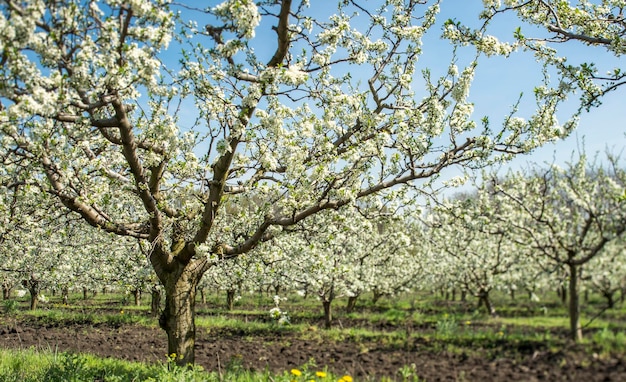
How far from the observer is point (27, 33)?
4086mm

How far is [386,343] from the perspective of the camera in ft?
37.5

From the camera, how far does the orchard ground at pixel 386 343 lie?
2730 millimetres

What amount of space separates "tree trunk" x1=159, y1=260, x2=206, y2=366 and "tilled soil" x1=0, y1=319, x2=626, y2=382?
1330 mm

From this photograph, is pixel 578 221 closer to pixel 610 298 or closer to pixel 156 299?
pixel 610 298

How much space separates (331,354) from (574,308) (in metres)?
8.44

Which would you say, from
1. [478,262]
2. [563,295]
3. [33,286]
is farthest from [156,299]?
[563,295]

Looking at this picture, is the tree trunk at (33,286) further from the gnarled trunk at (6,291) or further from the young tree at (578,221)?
the young tree at (578,221)

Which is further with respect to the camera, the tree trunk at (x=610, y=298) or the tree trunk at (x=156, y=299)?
the tree trunk at (x=156, y=299)

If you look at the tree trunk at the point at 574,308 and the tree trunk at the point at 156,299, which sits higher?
the tree trunk at the point at 574,308

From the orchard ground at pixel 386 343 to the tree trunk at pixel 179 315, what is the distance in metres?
0.86

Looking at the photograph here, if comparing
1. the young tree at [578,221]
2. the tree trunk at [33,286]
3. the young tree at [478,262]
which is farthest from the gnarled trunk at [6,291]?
the young tree at [578,221]

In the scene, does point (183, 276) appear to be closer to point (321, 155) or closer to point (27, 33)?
point (321, 155)

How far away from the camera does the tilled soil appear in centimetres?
285

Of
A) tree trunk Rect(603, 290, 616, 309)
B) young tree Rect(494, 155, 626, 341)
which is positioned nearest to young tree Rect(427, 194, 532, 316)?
young tree Rect(494, 155, 626, 341)
